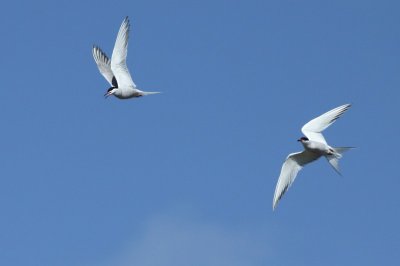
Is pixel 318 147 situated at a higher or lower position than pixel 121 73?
lower

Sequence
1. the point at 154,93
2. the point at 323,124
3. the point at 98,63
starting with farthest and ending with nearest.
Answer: the point at 98,63, the point at 154,93, the point at 323,124

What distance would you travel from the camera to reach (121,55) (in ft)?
107

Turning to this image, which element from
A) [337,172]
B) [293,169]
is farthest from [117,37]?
[337,172]

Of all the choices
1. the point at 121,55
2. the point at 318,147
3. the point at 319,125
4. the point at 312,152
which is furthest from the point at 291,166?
the point at 121,55

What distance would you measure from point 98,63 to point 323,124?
10.7 meters

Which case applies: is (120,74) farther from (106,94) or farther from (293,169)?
(293,169)

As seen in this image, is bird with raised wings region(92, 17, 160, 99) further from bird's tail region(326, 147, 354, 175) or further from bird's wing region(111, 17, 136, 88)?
bird's tail region(326, 147, 354, 175)

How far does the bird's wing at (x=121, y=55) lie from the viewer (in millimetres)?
32350

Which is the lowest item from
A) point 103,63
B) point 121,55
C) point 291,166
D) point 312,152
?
point 312,152

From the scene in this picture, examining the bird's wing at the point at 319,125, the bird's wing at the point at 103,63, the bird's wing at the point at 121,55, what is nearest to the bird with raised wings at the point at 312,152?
the bird's wing at the point at 319,125

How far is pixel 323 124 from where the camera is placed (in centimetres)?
2681

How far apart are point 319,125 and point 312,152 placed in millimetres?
860

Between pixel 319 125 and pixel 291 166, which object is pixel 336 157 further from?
pixel 291 166

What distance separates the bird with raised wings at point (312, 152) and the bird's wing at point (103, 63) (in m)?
8.54
